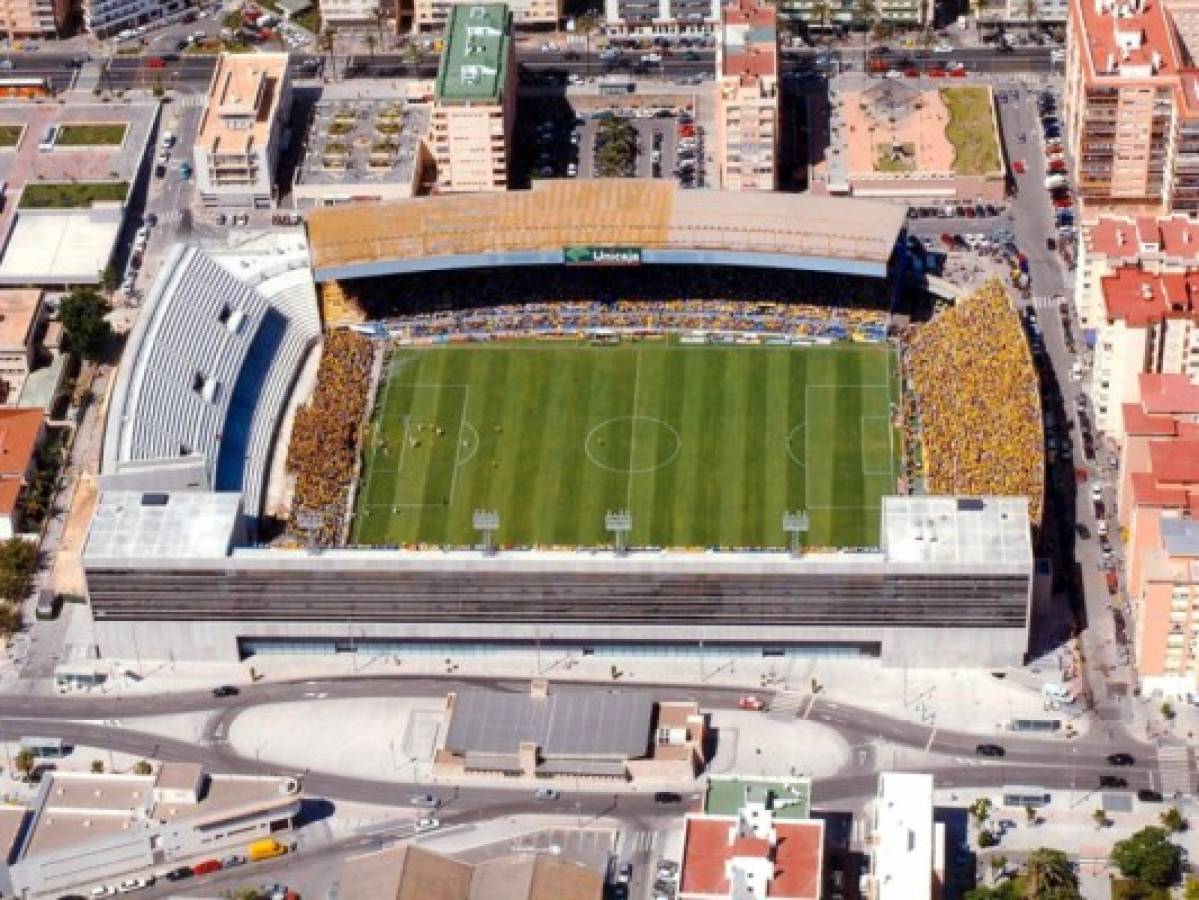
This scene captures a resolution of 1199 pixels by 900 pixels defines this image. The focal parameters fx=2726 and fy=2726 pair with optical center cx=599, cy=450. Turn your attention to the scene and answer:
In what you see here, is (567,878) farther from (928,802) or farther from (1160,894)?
(1160,894)

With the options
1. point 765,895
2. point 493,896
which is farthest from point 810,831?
point 493,896

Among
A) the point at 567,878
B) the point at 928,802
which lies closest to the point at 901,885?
the point at 928,802

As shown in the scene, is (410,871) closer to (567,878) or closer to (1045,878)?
(567,878)

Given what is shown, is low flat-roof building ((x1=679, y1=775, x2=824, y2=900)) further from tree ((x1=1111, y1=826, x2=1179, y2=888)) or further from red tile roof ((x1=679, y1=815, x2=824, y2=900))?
tree ((x1=1111, y1=826, x2=1179, y2=888))

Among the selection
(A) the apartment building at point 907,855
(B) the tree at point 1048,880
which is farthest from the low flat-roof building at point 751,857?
(B) the tree at point 1048,880

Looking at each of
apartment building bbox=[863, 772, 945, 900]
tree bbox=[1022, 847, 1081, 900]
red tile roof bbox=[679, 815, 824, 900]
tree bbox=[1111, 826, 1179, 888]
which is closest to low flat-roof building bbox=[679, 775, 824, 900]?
red tile roof bbox=[679, 815, 824, 900]

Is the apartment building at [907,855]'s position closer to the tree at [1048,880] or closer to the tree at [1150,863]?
the tree at [1048,880]

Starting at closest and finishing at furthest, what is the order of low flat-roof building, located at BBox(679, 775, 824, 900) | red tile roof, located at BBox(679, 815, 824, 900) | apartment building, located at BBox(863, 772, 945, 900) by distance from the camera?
1. apartment building, located at BBox(863, 772, 945, 900)
2. low flat-roof building, located at BBox(679, 775, 824, 900)
3. red tile roof, located at BBox(679, 815, 824, 900)

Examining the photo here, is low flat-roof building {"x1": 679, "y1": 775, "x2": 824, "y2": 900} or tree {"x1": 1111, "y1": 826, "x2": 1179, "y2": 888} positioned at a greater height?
tree {"x1": 1111, "y1": 826, "x2": 1179, "y2": 888}
